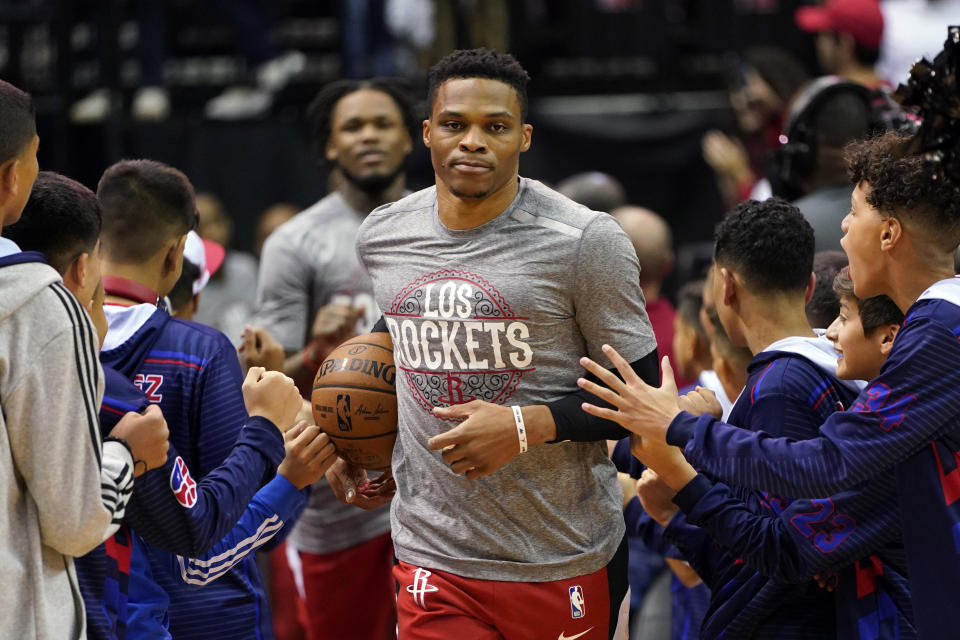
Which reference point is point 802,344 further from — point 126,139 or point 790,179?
point 126,139

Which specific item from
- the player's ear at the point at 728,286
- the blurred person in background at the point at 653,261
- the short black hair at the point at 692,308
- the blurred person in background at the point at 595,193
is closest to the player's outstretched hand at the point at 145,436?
the player's ear at the point at 728,286

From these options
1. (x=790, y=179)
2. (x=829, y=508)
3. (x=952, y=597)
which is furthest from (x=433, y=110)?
(x=790, y=179)

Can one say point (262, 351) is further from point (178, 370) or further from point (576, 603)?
point (576, 603)

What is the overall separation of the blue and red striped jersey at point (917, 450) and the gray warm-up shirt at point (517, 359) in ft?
2.05

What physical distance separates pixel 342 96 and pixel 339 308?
126 cm

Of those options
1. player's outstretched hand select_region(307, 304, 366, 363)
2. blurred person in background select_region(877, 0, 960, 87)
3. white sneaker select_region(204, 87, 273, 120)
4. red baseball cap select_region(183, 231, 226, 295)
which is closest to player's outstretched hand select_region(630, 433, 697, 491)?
red baseball cap select_region(183, 231, 226, 295)

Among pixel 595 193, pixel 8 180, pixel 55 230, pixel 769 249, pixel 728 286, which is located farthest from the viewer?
pixel 595 193

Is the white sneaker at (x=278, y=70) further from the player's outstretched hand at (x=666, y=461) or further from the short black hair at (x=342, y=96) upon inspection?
the player's outstretched hand at (x=666, y=461)

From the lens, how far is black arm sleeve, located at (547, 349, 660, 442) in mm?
3492

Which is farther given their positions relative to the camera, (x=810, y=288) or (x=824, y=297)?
(x=824, y=297)

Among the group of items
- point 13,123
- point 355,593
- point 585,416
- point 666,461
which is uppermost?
point 13,123

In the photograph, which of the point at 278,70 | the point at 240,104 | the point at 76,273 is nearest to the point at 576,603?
the point at 76,273

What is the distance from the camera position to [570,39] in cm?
1093

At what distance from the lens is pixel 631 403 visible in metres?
3.36
